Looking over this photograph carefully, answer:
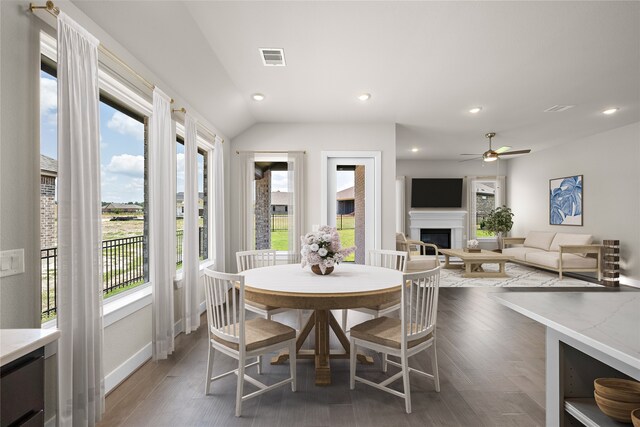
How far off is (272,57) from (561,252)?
6.40 metres

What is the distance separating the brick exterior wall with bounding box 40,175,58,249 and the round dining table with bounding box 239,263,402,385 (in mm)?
1353

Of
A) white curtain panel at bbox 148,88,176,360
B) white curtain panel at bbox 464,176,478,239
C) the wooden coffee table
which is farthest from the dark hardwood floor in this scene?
white curtain panel at bbox 464,176,478,239

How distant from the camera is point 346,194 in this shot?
544cm

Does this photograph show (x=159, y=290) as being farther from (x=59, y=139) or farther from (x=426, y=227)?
(x=426, y=227)

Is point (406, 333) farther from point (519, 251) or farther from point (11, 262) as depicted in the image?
point (519, 251)

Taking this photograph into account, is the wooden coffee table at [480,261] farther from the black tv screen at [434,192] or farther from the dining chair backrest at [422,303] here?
the dining chair backrest at [422,303]

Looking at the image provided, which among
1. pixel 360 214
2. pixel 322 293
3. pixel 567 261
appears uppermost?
pixel 360 214

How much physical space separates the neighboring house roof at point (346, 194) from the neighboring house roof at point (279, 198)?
84 cm

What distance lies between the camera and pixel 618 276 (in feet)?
19.4

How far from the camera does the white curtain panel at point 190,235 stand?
3.46 metres

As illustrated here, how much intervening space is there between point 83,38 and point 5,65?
1.62 ft

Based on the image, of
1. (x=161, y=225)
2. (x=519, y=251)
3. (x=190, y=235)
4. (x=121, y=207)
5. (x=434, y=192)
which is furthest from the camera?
(x=434, y=192)

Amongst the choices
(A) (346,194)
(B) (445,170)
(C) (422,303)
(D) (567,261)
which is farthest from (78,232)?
(B) (445,170)

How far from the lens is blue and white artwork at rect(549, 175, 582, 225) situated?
685cm
